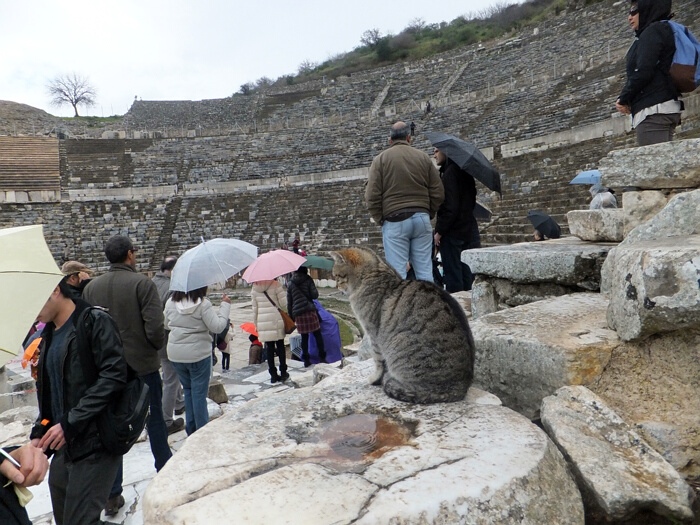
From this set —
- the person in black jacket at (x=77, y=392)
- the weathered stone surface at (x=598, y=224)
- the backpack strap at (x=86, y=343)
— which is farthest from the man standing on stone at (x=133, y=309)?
the weathered stone surface at (x=598, y=224)

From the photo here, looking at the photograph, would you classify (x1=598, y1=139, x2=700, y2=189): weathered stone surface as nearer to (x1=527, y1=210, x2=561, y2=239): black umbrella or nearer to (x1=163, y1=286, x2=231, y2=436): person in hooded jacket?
(x1=163, y1=286, x2=231, y2=436): person in hooded jacket

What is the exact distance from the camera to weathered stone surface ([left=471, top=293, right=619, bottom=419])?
6.16 feet

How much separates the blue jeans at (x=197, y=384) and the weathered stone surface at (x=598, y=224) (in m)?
3.38

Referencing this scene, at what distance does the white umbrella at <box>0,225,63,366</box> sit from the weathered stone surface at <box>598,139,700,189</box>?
3.22 meters

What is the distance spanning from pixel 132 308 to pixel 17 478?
169 cm

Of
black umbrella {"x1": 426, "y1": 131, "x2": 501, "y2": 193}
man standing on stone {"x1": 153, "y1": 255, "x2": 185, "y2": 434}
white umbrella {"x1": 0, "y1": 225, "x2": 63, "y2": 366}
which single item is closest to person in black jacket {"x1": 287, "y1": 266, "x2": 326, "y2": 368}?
man standing on stone {"x1": 153, "y1": 255, "x2": 185, "y2": 434}

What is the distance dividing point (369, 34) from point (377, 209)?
5121 centimetres

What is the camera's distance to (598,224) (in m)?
3.54

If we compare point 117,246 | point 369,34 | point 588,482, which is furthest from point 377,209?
point 369,34

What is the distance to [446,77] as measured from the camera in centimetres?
3016

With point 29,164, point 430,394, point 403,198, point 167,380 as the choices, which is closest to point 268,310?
point 167,380

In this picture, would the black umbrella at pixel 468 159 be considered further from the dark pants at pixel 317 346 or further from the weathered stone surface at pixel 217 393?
the weathered stone surface at pixel 217 393

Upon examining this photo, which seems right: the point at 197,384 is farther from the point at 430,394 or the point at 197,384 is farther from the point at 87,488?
the point at 430,394

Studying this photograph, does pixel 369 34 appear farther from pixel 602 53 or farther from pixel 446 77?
pixel 602 53
